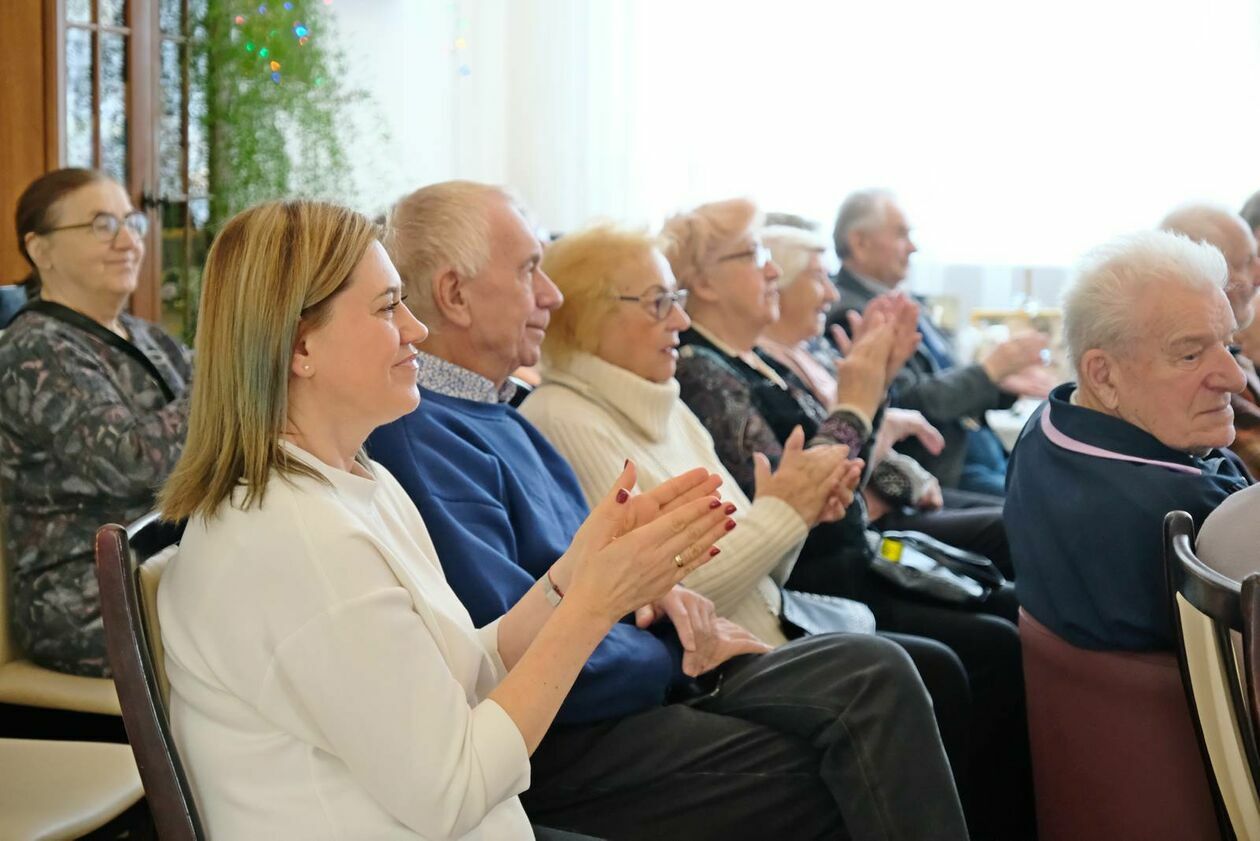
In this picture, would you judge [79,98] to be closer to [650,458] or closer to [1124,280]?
[650,458]

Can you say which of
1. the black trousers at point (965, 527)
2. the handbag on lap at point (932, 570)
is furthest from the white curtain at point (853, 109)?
the handbag on lap at point (932, 570)

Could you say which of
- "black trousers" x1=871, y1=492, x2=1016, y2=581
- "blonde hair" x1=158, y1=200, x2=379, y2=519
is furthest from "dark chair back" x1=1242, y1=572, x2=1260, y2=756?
"black trousers" x1=871, y1=492, x2=1016, y2=581

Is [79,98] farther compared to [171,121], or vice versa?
[171,121]

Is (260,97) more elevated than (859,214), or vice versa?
(260,97)

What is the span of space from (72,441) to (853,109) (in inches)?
143

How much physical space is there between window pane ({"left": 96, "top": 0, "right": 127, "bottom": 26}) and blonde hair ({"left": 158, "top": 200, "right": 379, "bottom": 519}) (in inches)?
112

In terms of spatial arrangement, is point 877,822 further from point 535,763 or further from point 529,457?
point 529,457

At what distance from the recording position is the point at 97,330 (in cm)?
246

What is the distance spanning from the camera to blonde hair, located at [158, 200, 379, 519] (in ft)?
4.02

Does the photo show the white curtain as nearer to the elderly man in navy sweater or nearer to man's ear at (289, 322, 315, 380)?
the elderly man in navy sweater

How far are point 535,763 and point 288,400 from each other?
61 cm

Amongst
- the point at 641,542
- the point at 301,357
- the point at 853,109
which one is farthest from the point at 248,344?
the point at 853,109

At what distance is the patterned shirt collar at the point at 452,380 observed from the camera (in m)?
1.86

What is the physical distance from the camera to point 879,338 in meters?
2.52
